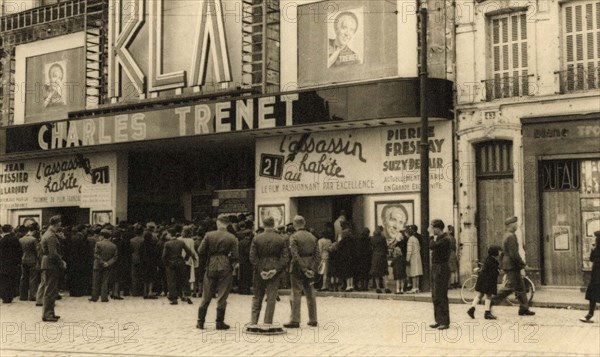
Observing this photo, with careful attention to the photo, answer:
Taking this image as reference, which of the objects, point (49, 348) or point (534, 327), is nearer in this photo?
point (49, 348)

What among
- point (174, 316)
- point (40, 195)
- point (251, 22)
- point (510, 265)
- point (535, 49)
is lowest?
point (174, 316)

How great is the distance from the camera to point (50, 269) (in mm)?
14133

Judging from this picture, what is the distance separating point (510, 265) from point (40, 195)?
2038cm

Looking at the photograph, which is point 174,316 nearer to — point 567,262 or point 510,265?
point 510,265

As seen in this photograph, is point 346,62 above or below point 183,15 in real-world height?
below

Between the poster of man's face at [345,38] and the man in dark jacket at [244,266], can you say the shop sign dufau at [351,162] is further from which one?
the man in dark jacket at [244,266]

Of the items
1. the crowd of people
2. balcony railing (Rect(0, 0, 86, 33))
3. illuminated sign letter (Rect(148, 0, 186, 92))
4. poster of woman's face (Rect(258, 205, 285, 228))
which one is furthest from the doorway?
balcony railing (Rect(0, 0, 86, 33))

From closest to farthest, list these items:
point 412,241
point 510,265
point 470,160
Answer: point 510,265
point 412,241
point 470,160

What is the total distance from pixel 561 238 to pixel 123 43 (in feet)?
53.0

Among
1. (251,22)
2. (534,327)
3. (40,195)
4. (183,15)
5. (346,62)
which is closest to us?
(534,327)

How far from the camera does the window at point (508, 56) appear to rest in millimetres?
20641

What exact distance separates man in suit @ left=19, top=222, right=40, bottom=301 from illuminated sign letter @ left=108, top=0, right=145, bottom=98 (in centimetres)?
910

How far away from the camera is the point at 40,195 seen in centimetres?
2984

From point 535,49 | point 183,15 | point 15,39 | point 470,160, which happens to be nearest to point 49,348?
point 470,160
